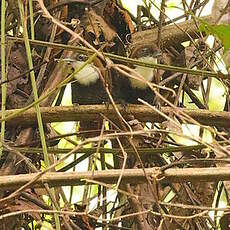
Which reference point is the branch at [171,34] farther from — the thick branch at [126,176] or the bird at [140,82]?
the thick branch at [126,176]

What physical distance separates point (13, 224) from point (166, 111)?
2.12 ft

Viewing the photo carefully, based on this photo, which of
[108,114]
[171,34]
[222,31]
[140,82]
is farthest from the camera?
[140,82]

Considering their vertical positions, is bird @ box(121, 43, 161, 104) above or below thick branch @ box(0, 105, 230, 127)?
above

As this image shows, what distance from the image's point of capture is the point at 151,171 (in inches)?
63.6

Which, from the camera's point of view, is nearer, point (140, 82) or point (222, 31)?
point (222, 31)

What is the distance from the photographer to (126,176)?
1.67 meters

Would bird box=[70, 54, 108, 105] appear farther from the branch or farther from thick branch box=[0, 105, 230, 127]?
thick branch box=[0, 105, 230, 127]

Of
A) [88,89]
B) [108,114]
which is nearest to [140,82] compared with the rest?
[88,89]

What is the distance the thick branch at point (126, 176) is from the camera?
5.35 feet

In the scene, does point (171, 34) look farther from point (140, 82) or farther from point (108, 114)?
point (108, 114)

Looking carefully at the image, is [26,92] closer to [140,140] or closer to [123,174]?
[140,140]

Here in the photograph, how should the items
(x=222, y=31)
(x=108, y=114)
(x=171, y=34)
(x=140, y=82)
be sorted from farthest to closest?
(x=140, y=82) → (x=171, y=34) → (x=108, y=114) → (x=222, y=31)

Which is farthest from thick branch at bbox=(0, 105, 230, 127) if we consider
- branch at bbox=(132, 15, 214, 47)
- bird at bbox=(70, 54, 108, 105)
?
bird at bbox=(70, 54, 108, 105)

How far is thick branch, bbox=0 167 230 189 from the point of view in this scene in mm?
1630
